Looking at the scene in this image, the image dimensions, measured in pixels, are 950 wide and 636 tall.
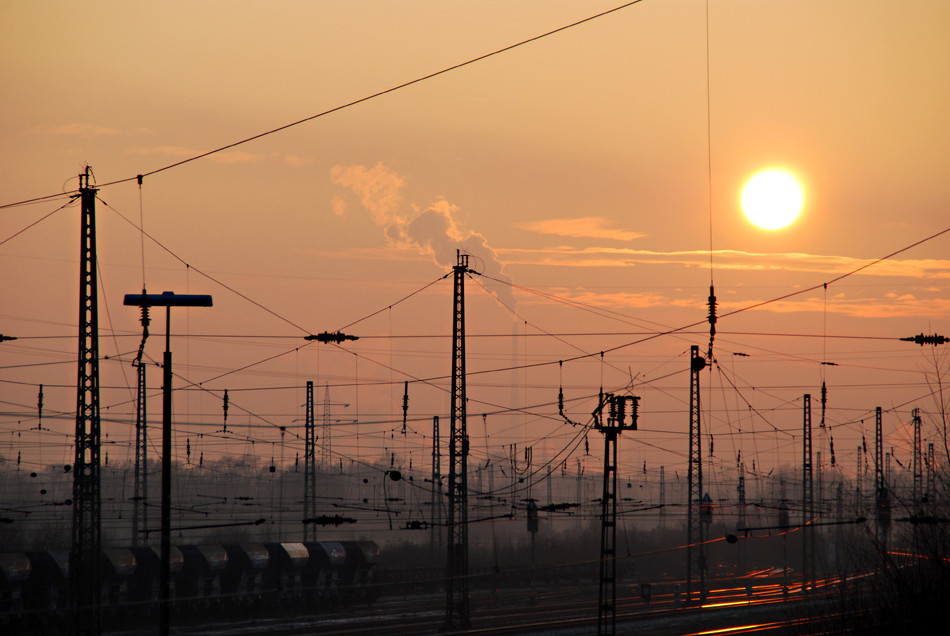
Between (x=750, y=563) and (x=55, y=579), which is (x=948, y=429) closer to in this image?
(x=55, y=579)

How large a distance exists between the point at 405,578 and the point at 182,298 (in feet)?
168

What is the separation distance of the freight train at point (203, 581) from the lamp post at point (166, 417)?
18399mm

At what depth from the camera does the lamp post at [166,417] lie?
91.8 ft

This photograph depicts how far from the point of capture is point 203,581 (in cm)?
5941

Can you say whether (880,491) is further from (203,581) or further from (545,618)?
(203,581)

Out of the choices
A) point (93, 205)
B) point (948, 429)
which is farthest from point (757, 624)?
point (93, 205)

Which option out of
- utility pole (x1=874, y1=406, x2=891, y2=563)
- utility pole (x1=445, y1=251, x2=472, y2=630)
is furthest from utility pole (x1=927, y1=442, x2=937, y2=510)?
utility pole (x1=445, y1=251, x2=472, y2=630)

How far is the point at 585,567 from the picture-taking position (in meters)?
92.6

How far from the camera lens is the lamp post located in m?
28.0

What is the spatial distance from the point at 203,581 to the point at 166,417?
34.3 metres

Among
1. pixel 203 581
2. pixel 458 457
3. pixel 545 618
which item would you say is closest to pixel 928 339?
pixel 458 457

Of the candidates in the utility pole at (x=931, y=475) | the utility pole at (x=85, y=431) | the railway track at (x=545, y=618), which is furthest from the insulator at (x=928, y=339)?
the utility pole at (x=85, y=431)

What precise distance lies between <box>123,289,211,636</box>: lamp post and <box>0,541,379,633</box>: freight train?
724 inches

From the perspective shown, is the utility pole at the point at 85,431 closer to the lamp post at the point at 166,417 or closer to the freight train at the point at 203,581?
the lamp post at the point at 166,417
